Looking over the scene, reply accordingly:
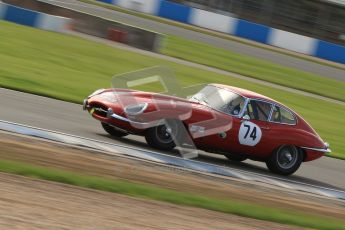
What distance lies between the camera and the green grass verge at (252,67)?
2514 cm

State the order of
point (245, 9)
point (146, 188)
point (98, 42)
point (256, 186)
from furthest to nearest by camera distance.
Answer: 1. point (245, 9)
2. point (98, 42)
3. point (256, 186)
4. point (146, 188)

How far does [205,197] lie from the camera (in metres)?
8.58

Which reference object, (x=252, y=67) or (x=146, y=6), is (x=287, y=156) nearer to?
(x=252, y=67)

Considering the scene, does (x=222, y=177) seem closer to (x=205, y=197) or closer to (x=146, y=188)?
(x=205, y=197)

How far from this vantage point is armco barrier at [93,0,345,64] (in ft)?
124

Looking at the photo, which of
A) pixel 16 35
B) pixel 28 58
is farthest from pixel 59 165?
pixel 16 35

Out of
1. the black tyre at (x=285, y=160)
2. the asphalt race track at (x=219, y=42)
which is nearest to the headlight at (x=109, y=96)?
the black tyre at (x=285, y=160)

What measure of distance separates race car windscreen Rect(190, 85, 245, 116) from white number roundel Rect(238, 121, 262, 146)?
0.82 ft

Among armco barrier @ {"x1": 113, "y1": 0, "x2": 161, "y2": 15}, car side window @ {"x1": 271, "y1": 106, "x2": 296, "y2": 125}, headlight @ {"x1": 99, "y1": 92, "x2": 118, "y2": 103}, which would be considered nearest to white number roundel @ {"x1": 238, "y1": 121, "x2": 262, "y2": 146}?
car side window @ {"x1": 271, "y1": 106, "x2": 296, "y2": 125}

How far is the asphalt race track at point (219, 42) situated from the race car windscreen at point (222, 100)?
726 inches

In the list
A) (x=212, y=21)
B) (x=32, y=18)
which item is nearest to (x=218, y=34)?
(x=212, y=21)

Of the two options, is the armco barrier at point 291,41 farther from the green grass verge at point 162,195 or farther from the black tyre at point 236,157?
the green grass verge at point 162,195

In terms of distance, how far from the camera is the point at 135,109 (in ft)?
→ 35.0

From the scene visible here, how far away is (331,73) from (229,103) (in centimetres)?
2061
